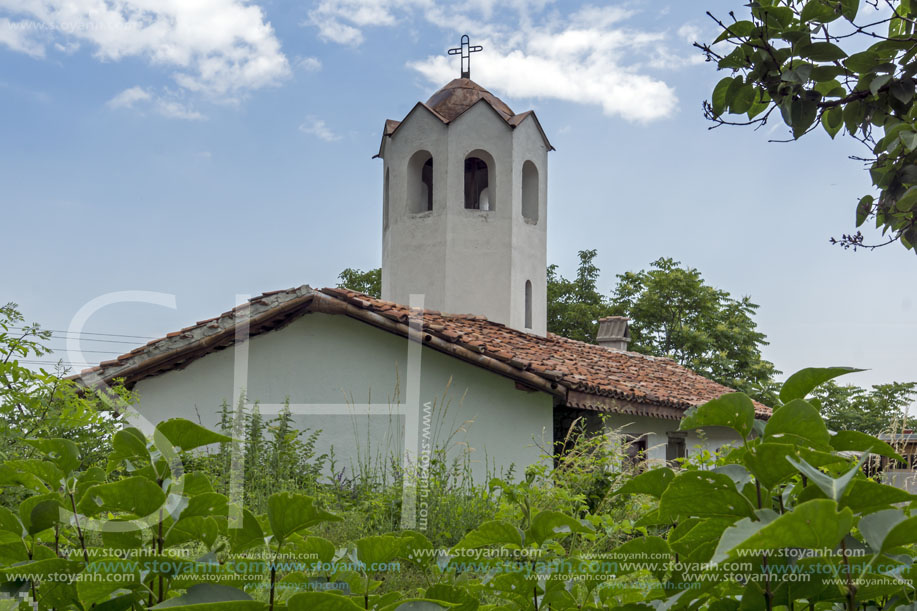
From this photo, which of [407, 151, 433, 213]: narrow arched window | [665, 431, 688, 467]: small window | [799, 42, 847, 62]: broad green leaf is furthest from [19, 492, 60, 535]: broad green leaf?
[407, 151, 433, 213]: narrow arched window

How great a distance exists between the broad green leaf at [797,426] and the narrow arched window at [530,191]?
43.0 feet

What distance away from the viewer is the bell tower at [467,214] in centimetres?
1303

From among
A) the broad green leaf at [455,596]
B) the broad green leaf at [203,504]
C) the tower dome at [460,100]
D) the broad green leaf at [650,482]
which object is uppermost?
the tower dome at [460,100]

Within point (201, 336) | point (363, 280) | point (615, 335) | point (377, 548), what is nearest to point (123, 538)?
point (377, 548)

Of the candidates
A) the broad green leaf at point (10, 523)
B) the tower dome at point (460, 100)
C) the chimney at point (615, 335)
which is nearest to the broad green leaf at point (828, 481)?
the broad green leaf at point (10, 523)

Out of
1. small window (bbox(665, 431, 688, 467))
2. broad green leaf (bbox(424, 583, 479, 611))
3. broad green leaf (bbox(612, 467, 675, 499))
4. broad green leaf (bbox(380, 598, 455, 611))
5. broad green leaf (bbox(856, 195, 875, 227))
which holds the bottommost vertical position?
small window (bbox(665, 431, 688, 467))

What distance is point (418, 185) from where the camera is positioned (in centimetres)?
1386

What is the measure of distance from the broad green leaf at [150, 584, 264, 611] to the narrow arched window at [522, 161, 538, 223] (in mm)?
13245

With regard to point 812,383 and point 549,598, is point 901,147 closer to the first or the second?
point 812,383

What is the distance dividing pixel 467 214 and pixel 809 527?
41.6 ft

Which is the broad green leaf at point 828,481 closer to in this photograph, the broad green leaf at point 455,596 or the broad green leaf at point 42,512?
the broad green leaf at point 455,596

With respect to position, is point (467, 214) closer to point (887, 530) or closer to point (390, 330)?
point (390, 330)

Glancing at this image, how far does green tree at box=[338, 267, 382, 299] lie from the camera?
29016 mm

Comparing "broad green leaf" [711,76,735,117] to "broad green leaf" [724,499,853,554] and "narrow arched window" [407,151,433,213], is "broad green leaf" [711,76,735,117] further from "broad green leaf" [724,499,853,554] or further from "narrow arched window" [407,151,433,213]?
"narrow arched window" [407,151,433,213]
